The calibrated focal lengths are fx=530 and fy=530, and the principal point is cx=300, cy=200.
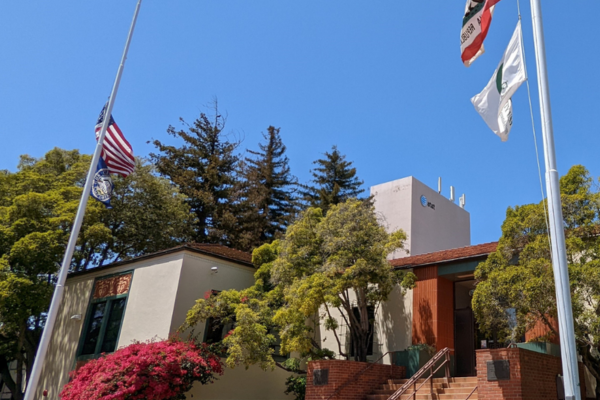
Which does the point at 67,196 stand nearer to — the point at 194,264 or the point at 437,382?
the point at 194,264

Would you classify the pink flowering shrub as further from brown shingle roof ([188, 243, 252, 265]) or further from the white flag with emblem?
the white flag with emblem

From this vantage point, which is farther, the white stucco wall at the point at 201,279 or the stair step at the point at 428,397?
the white stucco wall at the point at 201,279

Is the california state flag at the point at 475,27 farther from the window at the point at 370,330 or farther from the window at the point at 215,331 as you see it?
the window at the point at 215,331

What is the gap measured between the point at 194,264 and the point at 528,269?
35.1ft

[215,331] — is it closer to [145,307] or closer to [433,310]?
[145,307]

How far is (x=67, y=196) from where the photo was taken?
2184cm

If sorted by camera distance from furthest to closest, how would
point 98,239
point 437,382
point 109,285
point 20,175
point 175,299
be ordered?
point 20,175, point 98,239, point 109,285, point 175,299, point 437,382

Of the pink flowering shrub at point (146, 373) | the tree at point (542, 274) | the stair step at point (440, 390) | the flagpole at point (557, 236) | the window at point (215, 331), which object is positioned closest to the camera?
the flagpole at point (557, 236)

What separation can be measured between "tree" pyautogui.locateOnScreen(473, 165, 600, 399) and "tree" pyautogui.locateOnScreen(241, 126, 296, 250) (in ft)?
74.7

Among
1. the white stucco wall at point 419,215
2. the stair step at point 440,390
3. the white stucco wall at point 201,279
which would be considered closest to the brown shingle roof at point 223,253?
the white stucco wall at point 201,279

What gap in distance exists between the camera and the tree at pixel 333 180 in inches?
1422

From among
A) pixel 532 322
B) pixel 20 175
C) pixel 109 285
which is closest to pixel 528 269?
pixel 532 322

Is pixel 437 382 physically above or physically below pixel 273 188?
below

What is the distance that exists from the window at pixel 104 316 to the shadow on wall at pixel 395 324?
8708 mm
